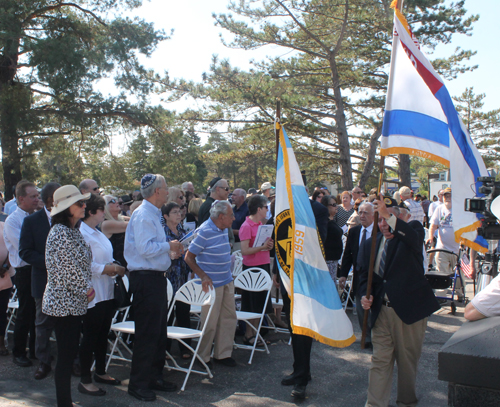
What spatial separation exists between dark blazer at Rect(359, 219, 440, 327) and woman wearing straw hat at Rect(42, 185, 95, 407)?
2.38m

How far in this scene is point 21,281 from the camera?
4910 mm

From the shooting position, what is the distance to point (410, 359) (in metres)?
3.62

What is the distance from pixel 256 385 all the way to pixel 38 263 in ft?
7.89

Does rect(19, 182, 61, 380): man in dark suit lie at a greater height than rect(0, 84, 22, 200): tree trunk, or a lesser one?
lesser

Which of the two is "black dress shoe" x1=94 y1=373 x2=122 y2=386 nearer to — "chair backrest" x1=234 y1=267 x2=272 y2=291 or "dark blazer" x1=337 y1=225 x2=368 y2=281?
"chair backrest" x1=234 y1=267 x2=272 y2=291

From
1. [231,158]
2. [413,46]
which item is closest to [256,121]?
[231,158]

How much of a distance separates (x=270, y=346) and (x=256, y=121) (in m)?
11.9

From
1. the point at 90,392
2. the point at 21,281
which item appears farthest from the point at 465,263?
the point at 21,281

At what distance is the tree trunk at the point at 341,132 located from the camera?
1691 centimetres

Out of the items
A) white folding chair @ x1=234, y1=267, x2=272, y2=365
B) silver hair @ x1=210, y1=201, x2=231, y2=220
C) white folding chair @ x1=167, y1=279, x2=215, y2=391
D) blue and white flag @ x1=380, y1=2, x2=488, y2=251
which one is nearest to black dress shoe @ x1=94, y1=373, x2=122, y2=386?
white folding chair @ x1=167, y1=279, x2=215, y2=391

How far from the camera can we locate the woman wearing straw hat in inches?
139

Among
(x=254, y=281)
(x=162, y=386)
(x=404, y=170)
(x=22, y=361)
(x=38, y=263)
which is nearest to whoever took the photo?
(x=162, y=386)

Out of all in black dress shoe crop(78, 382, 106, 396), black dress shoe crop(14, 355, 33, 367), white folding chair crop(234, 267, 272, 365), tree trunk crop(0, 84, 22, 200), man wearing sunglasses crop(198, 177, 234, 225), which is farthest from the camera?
tree trunk crop(0, 84, 22, 200)

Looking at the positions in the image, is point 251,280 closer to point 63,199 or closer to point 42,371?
point 42,371
